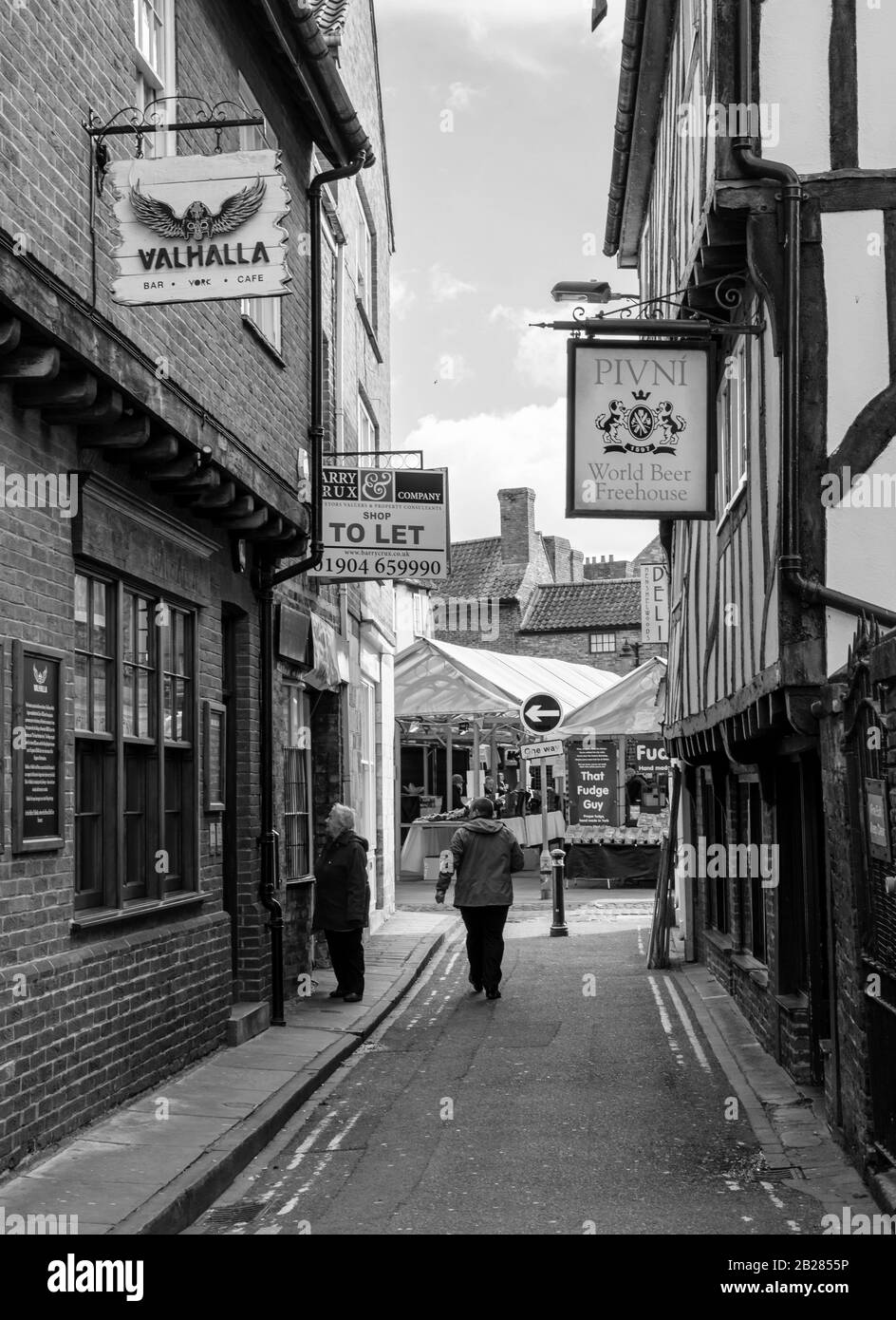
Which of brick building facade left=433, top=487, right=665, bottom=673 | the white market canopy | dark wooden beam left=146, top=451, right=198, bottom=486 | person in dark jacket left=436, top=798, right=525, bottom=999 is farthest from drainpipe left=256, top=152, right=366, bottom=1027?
brick building facade left=433, top=487, right=665, bottom=673

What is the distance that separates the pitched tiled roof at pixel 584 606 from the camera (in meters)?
52.8

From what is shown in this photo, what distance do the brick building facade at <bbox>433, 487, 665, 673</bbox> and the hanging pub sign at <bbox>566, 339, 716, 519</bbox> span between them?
41.5 meters

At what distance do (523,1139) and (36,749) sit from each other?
3.35 m

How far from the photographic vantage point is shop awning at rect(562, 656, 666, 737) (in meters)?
26.3

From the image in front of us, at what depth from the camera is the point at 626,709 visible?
87.1 ft

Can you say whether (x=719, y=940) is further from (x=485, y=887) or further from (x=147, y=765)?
(x=147, y=765)

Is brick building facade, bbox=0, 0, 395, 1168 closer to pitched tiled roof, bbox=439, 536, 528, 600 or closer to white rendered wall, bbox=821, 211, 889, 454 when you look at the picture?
white rendered wall, bbox=821, 211, 889, 454

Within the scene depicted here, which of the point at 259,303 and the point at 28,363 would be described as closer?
the point at 28,363

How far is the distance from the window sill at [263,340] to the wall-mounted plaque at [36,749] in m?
4.61

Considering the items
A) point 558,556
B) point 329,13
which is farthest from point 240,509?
point 558,556

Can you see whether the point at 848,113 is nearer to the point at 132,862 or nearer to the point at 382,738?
the point at 132,862

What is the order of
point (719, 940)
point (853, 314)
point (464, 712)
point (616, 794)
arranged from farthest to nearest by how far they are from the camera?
1. point (464, 712)
2. point (616, 794)
3. point (719, 940)
4. point (853, 314)

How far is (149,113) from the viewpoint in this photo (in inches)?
367
